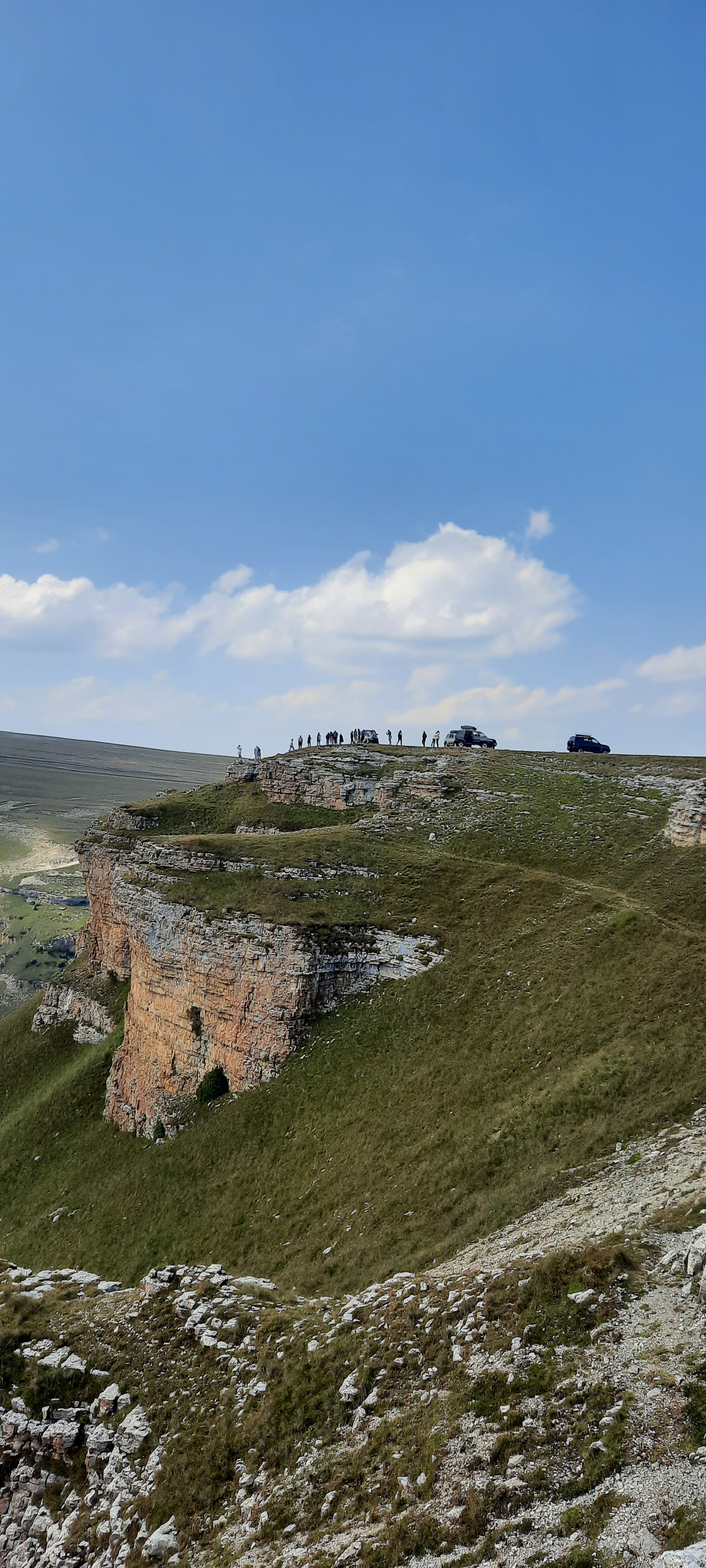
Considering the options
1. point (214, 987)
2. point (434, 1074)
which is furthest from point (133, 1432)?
point (214, 987)

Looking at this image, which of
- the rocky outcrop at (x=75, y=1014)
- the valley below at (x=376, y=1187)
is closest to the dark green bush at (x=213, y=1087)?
the valley below at (x=376, y=1187)

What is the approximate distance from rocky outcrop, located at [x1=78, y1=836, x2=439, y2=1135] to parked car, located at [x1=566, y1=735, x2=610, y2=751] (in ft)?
126

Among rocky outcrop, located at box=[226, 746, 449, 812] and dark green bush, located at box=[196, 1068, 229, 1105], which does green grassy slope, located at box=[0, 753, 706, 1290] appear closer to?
dark green bush, located at box=[196, 1068, 229, 1105]

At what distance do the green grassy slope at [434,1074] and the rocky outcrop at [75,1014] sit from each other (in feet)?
15.5

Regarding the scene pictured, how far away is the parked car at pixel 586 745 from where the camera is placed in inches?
2968

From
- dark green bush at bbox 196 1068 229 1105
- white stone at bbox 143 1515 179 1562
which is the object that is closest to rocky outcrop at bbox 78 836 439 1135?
dark green bush at bbox 196 1068 229 1105

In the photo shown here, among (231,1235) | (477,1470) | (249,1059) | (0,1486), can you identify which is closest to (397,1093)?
(231,1235)

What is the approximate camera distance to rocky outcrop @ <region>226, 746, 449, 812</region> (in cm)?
6606

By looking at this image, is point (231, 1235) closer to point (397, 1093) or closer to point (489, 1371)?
point (397, 1093)

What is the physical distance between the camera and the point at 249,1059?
47.0 m

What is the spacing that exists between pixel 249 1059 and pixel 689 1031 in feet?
91.3

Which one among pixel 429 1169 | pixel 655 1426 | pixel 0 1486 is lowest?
pixel 0 1486

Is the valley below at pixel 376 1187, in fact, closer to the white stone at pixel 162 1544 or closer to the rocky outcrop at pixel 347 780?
the white stone at pixel 162 1544

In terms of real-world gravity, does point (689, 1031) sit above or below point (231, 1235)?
above
